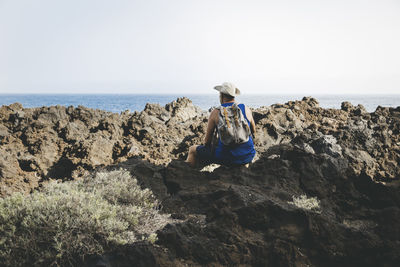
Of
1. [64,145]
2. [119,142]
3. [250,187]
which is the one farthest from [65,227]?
[64,145]

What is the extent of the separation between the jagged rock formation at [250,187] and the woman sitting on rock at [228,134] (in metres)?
0.29

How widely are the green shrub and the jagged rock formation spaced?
0.30m

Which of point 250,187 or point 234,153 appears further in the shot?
point 234,153

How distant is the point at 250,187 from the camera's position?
4.82m

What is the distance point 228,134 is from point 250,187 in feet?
3.63

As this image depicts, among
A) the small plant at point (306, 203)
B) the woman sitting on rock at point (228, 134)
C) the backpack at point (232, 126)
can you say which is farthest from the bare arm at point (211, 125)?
the small plant at point (306, 203)

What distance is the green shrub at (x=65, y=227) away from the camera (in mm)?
3141

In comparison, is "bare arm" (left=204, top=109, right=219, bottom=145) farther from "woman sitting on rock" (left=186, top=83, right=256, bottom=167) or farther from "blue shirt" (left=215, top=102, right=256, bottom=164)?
"blue shirt" (left=215, top=102, right=256, bottom=164)

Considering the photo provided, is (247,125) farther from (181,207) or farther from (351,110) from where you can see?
(351,110)

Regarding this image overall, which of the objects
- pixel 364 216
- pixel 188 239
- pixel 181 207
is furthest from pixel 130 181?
pixel 364 216

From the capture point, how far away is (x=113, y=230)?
3545 mm

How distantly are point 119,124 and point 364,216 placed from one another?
26.6 feet

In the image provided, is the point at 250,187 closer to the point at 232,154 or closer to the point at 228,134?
the point at 232,154

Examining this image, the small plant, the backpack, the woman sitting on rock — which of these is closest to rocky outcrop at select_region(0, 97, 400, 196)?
the woman sitting on rock
